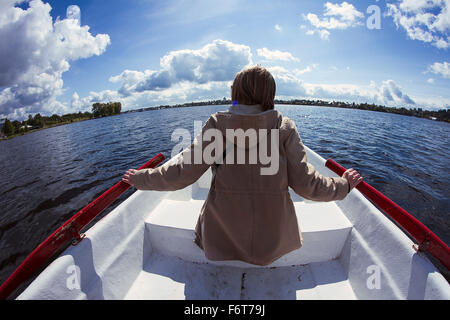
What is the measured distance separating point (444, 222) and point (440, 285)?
587 cm

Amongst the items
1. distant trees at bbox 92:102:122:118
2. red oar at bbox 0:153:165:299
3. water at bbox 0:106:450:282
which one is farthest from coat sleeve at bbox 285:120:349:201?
distant trees at bbox 92:102:122:118

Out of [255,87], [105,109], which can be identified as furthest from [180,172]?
[105,109]

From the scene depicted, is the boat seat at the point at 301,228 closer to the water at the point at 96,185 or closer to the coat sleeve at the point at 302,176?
the coat sleeve at the point at 302,176

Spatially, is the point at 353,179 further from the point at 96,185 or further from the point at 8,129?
the point at 8,129

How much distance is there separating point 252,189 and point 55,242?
5.42 feet

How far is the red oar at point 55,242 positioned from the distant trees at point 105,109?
12334cm

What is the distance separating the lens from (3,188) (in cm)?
894

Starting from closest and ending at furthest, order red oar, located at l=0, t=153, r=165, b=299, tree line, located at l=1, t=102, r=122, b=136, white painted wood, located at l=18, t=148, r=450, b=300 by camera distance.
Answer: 1. red oar, located at l=0, t=153, r=165, b=299
2. white painted wood, located at l=18, t=148, r=450, b=300
3. tree line, located at l=1, t=102, r=122, b=136

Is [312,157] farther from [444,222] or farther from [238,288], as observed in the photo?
[444,222]

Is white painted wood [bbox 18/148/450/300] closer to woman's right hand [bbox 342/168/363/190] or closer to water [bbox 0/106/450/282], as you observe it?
woman's right hand [bbox 342/168/363/190]

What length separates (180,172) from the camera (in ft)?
4.50

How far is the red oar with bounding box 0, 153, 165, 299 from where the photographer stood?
1.18 metres

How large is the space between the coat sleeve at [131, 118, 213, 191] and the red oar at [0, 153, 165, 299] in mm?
621

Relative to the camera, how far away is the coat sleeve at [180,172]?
1327 millimetres
